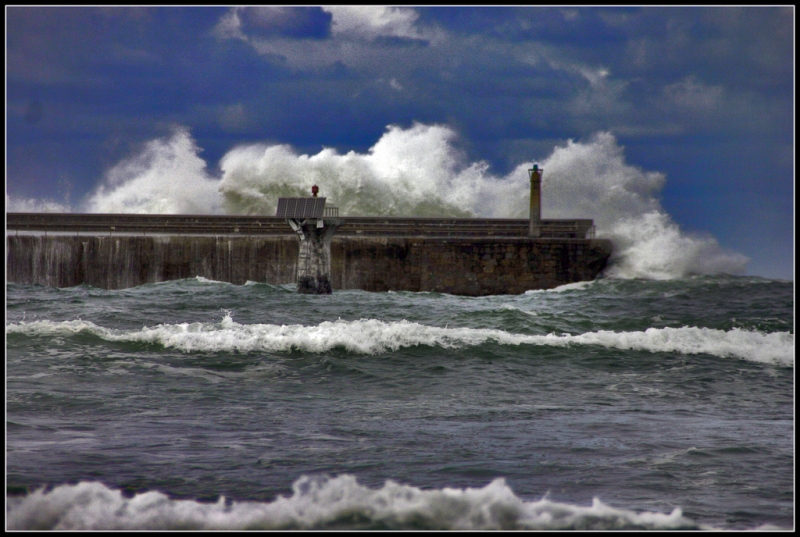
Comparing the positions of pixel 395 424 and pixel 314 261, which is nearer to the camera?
pixel 395 424

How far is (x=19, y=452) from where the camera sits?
14.3 feet

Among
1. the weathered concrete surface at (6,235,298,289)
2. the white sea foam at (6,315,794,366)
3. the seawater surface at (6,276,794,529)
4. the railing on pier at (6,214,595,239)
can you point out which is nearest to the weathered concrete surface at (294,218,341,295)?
the weathered concrete surface at (6,235,298,289)

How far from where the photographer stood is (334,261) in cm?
2161

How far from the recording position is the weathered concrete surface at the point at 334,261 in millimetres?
21547

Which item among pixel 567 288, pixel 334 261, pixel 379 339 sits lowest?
pixel 379 339

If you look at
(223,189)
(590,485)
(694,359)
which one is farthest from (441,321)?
(223,189)

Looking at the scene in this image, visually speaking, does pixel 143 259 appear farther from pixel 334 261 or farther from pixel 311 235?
pixel 311 235

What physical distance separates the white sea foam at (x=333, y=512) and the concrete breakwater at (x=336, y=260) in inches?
713

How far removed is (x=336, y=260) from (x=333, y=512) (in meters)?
18.6

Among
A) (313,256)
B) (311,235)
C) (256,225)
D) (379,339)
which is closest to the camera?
(379,339)

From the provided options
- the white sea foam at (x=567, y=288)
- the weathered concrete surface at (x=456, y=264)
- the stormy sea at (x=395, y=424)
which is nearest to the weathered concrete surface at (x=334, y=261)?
the weathered concrete surface at (x=456, y=264)

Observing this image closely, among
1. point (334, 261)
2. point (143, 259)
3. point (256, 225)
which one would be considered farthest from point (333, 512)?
point (256, 225)

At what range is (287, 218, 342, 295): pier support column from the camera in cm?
1798

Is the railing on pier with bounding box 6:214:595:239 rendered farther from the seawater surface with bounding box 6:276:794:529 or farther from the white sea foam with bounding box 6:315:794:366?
the white sea foam with bounding box 6:315:794:366
